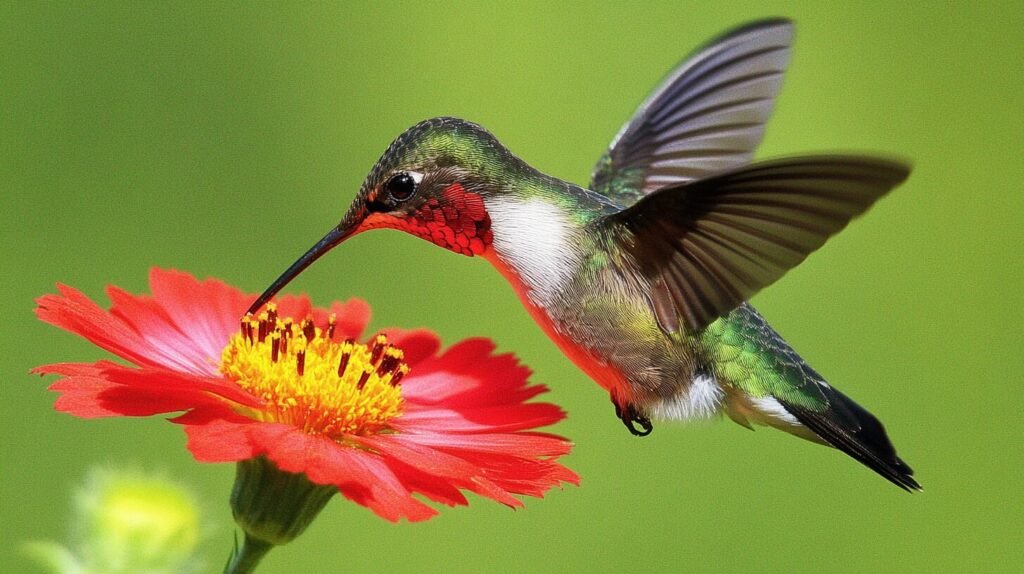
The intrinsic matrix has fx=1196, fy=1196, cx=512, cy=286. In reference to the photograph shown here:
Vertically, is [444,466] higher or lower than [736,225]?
lower

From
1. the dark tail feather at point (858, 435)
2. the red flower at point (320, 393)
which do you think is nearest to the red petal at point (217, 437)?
the red flower at point (320, 393)

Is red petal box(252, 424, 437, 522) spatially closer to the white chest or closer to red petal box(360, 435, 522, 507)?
red petal box(360, 435, 522, 507)

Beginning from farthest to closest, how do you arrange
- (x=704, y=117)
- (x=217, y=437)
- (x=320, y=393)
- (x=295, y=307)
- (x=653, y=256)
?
(x=704, y=117) → (x=295, y=307) → (x=653, y=256) → (x=320, y=393) → (x=217, y=437)

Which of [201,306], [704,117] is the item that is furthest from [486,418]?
[704,117]

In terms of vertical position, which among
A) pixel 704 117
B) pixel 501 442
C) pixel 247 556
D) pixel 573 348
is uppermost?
pixel 704 117

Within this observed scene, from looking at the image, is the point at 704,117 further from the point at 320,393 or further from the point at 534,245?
the point at 320,393

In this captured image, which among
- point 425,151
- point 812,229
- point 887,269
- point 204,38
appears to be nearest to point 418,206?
point 425,151

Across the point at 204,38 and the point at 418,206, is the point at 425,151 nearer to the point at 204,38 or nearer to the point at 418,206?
the point at 418,206

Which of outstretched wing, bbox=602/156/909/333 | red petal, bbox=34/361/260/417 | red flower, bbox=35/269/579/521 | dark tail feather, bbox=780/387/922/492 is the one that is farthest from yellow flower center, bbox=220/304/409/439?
dark tail feather, bbox=780/387/922/492

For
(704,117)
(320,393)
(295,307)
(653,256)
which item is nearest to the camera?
(320,393)
